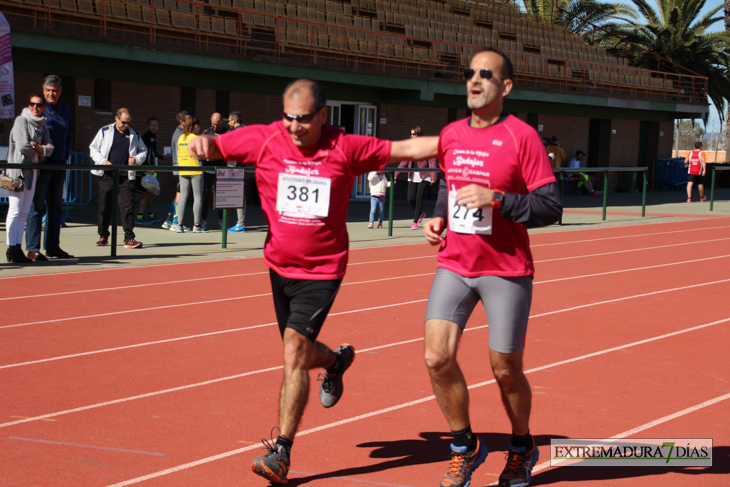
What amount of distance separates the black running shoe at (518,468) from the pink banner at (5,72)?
13.7 meters

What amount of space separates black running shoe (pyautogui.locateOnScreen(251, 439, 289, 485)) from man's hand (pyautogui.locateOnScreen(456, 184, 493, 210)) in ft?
4.76

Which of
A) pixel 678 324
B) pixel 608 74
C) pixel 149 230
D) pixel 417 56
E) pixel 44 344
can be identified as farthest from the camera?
pixel 608 74

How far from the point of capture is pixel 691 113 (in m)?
40.1

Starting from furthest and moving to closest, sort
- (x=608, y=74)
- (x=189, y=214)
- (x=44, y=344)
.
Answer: (x=608, y=74)
(x=189, y=214)
(x=44, y=344)

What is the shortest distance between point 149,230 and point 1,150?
3169 millimetres

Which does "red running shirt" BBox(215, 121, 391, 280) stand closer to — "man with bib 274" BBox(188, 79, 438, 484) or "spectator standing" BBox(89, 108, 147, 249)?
"man with bib 274" BBox(188, 79, 438, 484)

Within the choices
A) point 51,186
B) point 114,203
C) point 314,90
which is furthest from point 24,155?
point 314,90

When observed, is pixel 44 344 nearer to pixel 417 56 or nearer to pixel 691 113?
pixel 417 56

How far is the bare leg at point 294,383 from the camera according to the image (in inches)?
162

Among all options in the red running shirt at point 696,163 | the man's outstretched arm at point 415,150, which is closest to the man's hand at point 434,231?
the man's outstretched arm at point 415,150

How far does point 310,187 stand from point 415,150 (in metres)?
0.56

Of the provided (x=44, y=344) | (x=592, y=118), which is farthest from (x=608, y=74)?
(x=44, y=344)

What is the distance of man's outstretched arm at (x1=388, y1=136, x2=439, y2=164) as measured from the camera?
4223 millimetres

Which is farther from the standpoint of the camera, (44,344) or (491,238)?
(44,344)
